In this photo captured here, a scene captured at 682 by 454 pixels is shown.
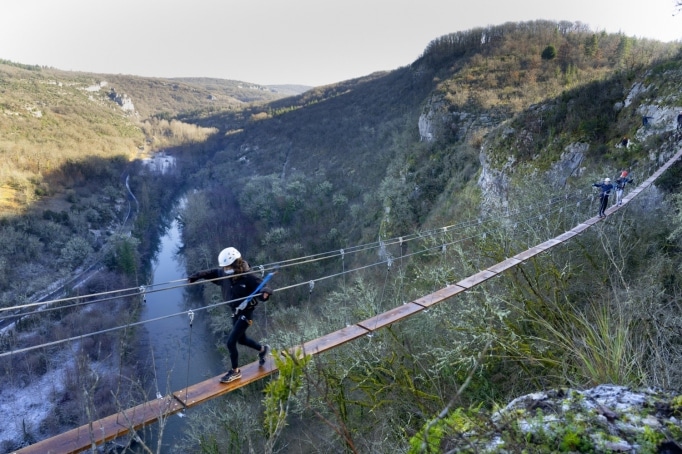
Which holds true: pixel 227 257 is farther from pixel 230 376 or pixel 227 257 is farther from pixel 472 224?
pixel 472 224

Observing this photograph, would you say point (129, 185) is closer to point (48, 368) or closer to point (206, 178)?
point (206, 178)

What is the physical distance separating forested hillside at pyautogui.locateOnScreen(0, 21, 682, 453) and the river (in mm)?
2111

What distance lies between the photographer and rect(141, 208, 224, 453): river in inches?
794

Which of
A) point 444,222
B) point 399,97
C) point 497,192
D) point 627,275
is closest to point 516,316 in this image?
point 627,275

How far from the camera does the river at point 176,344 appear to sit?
66.1 ft

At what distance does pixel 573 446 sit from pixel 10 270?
141 feet

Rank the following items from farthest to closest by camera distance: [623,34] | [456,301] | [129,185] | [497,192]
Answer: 1. [129,185]
2. [623,34]
3. [497,192]
4. [456,301]

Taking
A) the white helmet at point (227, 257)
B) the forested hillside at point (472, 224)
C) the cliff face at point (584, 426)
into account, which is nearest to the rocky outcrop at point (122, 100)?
the forested hillside at point (472, 224)

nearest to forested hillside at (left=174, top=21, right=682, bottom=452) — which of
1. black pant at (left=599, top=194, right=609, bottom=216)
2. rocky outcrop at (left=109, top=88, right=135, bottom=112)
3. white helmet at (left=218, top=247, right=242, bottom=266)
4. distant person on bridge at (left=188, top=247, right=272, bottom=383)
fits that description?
black pant at (left=599, top=194, right=609, bottom=216)

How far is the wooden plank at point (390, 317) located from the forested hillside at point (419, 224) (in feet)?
1.71

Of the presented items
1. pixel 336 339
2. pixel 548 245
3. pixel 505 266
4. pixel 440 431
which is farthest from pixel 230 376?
pixel 548 245

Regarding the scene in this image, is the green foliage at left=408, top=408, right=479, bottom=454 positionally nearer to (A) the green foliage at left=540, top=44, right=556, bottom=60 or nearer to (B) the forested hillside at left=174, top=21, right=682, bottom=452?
(B) the forested hillside at left=174, top=21, right=682, bottom=452

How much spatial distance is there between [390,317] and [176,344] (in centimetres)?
2695

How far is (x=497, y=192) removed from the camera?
57.8 feet
